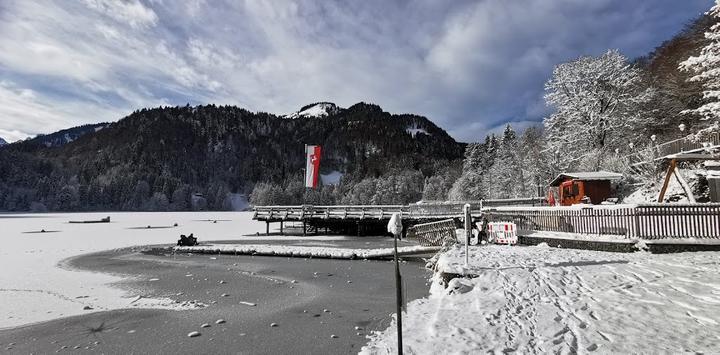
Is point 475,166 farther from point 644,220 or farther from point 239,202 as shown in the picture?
point 239,202

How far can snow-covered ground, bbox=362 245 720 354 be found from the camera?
18.8 ft

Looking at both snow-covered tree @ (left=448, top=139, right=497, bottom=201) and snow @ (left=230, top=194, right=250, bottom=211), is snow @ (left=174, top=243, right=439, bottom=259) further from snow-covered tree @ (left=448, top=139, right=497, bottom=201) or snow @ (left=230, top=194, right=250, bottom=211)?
snow @ (left=230, top=194, right=250, bottom=211)

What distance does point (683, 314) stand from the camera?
6582 millimetres

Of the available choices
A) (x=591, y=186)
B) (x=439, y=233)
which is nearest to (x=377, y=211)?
(x=439, y=233)

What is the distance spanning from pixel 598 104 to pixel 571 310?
29934mm

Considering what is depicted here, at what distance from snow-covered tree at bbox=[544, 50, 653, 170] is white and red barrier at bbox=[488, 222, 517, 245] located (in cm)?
1922

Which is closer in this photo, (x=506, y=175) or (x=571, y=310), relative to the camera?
(x=571, y=310)

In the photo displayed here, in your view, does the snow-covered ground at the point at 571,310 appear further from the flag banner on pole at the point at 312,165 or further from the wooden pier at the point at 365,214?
the wooden pier at the point at 365,214

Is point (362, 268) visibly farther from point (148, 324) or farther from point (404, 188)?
point (404, 188)

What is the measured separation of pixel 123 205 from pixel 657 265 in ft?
499

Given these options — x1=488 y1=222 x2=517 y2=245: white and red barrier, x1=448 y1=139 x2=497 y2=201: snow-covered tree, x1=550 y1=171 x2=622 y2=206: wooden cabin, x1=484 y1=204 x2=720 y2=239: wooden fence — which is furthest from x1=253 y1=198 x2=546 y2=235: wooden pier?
x1=448 y1=139 x2=497 y2=201: snow-covered tree

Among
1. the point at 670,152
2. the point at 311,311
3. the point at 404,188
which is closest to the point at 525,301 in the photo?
the point at 311,311

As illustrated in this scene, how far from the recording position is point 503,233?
16.2 metres

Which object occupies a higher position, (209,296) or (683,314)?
(683,314)
